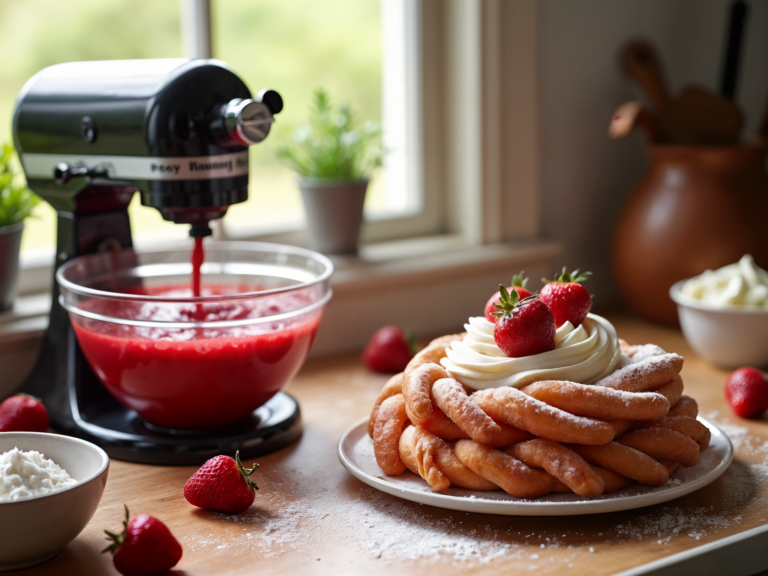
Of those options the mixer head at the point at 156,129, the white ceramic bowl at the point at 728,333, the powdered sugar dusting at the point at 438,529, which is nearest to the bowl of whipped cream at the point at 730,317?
the white ceramic bowl at the point at 728,333

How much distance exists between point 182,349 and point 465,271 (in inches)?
32.1

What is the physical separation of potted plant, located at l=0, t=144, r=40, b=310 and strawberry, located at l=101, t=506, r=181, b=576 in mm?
663

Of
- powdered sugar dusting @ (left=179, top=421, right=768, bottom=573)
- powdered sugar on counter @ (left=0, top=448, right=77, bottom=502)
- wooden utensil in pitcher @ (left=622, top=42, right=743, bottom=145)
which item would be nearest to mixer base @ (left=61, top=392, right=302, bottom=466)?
powdered sugar dusting @ (left=179, top=421, right=768, bottom=573)

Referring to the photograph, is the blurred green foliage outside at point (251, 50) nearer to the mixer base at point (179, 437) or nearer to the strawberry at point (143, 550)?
the mixer base at point (179, 437)

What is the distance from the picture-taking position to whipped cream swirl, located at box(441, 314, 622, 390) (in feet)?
3.35

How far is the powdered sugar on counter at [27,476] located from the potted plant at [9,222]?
53 cm

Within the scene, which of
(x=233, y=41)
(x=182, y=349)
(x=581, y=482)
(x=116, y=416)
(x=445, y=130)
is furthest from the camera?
(x=445, y=130)

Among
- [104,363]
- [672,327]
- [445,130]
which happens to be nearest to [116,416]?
[104,363]

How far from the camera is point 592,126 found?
1954 millimetres

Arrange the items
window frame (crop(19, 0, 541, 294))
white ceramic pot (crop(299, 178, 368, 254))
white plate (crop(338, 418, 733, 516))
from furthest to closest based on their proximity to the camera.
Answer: window frame (crop(19, 0, 541, 294))
white ceramic pot (crop(299, 178, 368, 254))
white plate (crop(338, 418, 733, 516))

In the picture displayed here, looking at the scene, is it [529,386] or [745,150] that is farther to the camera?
[745,150]

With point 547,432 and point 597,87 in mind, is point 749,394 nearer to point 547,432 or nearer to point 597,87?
point 547,432

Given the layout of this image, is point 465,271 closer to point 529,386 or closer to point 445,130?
point 445,130

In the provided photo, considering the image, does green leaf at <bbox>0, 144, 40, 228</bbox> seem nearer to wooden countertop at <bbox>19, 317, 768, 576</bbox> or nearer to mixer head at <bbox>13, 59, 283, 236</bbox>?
mixer head at <bbox>13, 59, 283, 236</bbox>
